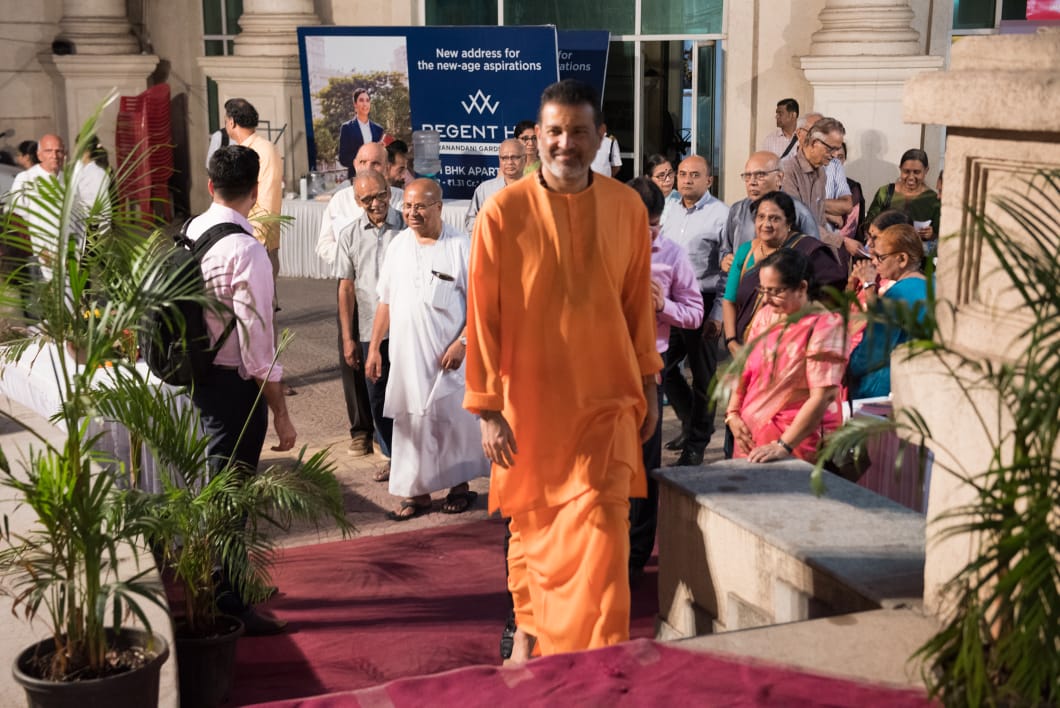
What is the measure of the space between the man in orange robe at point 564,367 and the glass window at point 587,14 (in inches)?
443

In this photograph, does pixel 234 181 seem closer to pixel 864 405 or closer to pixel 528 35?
pixel 864 405

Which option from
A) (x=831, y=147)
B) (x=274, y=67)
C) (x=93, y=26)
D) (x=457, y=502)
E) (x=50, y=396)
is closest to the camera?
(x=50, y=396)

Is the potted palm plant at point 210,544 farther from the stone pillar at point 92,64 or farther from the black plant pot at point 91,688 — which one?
the stone pillar at point 92,64

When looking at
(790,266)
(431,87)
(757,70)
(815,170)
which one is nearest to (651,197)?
(790,266)

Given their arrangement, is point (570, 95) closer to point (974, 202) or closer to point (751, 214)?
point (974, 202)

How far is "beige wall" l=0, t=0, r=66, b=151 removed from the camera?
16.7 m

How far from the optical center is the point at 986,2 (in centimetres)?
1410

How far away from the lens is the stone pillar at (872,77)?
43.5ft

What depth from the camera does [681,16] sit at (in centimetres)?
1499

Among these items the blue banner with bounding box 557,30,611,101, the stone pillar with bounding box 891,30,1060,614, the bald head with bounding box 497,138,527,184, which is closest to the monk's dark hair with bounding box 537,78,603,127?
the stone pillar with bounding box 891,30,1060,614

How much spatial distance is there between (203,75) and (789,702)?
1555 centimetres

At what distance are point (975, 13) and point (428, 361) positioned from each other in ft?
32.5

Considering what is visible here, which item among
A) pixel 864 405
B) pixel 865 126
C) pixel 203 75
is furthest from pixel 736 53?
pixel 864 405

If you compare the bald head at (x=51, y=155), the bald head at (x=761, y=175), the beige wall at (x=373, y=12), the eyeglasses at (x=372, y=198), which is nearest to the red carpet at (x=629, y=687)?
the eyeglasses at (x=372, y=198)
